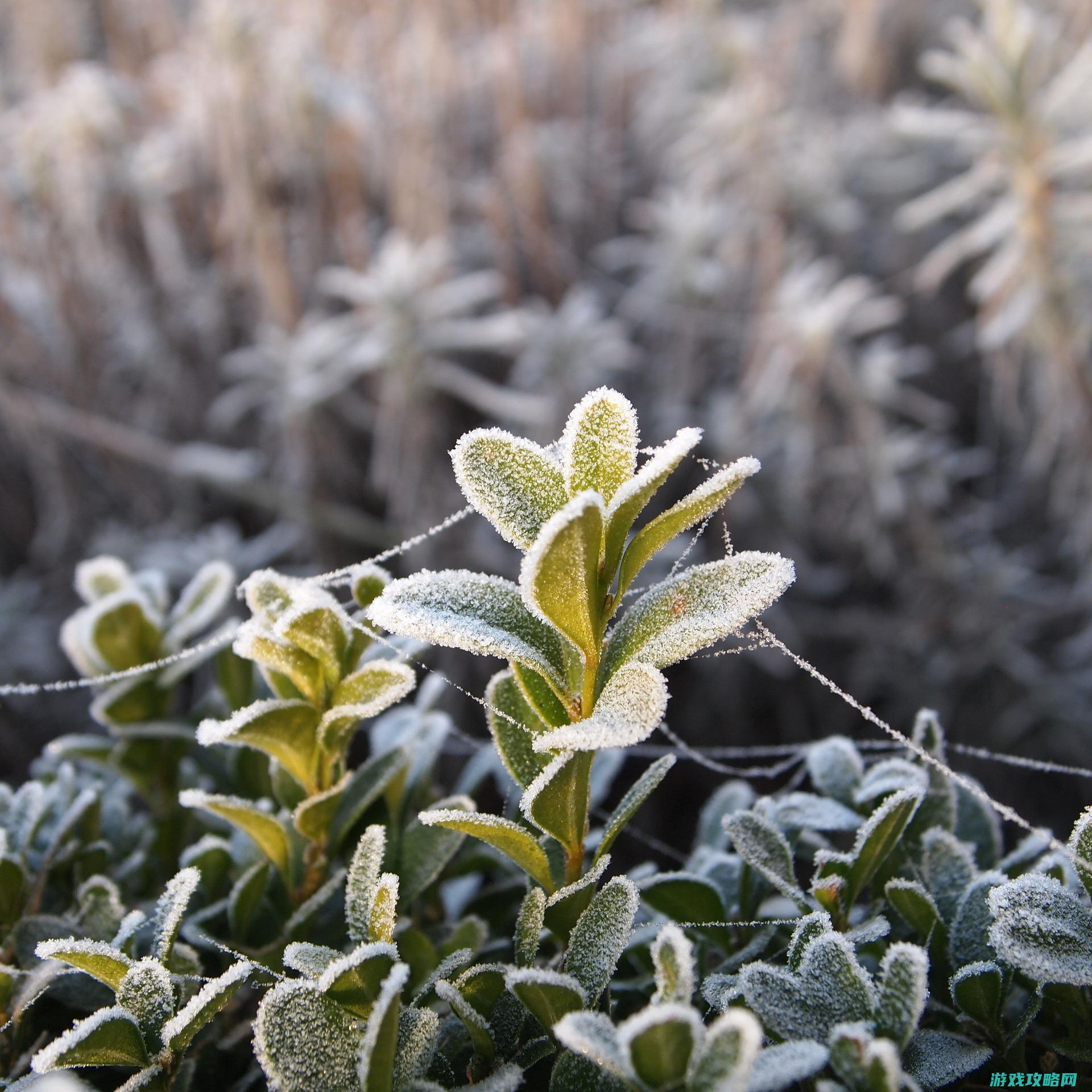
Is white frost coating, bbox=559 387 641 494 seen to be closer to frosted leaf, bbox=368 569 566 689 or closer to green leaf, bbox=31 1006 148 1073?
frosted leaf, bbox=368 569 566 689

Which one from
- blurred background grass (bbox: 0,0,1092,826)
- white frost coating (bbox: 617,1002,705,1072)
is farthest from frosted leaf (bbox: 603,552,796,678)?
blurred background grass (bbox: 0,0,1092,826)

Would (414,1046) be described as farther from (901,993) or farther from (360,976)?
(901,993)

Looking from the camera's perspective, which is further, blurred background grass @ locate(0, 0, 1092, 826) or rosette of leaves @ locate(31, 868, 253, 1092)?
blurred background grass @ locate(0, 0, 1092, 826)

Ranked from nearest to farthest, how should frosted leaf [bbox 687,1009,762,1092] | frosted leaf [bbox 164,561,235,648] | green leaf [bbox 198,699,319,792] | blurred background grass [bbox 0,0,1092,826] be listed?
1. frosted leaf [bbox 687,1009,762,1092]
2. green leaf [bbox 198,699,319,792]
3. frosted leaf [bbox 164,561,235,648]
4. blurred background grass [bbox 0,0,1092,826]

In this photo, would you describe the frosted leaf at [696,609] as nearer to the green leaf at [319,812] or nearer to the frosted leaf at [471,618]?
the frosted leaf at [471,618]

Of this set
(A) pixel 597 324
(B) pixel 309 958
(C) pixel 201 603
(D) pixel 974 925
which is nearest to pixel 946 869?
(D) pixel 974 925

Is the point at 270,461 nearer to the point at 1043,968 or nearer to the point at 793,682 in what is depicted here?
the point at 793,682
